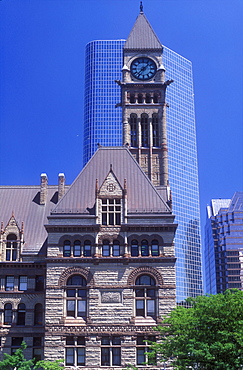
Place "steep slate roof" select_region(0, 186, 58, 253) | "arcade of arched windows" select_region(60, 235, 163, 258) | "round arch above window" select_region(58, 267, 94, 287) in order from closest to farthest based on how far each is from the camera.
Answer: "round arch above window" select_region(58, 267, 94, 287) → "arcade of arched windows" select_region(60, 235, 163, 258) → "steep slate roof" select_region(0, 186, 58, 253)

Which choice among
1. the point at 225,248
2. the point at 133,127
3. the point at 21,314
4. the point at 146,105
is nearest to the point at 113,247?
the point at 21,314

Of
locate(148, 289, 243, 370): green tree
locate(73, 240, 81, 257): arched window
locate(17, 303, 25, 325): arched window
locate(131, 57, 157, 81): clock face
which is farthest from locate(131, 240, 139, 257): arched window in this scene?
locate(131, 57, 157, 81): clock face

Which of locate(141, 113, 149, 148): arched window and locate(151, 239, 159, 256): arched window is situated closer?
locate(151, 239, 159, 256): arched window

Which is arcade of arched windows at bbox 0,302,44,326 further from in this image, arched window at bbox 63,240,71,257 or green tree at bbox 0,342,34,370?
arched window at bbox 63,240,71,257

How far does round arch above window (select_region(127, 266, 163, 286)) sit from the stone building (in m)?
0.09

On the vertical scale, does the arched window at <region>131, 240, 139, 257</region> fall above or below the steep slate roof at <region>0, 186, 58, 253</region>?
below

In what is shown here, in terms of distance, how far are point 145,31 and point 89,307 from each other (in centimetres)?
4753

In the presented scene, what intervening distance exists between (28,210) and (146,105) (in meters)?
24.5

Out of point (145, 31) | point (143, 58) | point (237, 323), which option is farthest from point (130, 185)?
point (145, 31)

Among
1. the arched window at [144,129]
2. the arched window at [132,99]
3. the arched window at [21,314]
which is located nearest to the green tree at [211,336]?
the arched window at [21,314]

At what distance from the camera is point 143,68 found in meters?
79.6

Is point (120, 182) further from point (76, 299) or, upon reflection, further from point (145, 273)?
point (76, 299)

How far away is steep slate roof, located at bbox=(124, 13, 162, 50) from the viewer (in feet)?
262

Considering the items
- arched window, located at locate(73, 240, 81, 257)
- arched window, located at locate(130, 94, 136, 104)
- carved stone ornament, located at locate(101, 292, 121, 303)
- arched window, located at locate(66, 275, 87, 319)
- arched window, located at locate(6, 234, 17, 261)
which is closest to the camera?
carved stone ornament, located at locate(101, 292, 121, 303)
